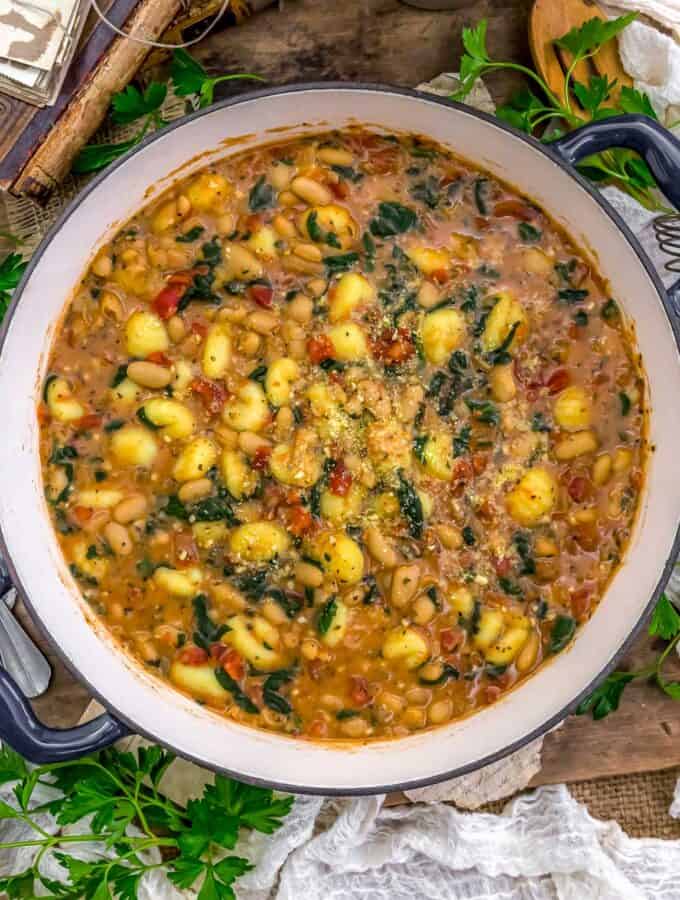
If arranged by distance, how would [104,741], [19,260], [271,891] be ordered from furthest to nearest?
[271,891]
[19,260]
[104,741]

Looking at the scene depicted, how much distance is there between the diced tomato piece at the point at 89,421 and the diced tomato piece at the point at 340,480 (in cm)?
67

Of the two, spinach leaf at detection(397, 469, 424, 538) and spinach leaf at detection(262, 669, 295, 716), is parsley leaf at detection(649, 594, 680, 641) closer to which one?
spinach leaf at detection(397, 469, 424, 538)

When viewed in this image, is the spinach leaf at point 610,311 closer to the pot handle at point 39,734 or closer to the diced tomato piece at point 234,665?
the diced tomato piece at point 234,665

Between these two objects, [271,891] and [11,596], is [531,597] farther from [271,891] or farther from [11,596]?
[11,596]

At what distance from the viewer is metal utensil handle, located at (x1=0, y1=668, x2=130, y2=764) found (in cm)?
249

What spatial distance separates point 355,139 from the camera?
2.83 m

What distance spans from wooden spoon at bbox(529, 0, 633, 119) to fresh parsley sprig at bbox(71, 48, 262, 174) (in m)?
0.85

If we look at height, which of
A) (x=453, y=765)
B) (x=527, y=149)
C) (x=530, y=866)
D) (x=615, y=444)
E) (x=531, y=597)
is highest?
(x=527, y=149)


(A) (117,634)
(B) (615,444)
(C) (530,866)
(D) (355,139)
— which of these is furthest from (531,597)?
(D) (355,139)

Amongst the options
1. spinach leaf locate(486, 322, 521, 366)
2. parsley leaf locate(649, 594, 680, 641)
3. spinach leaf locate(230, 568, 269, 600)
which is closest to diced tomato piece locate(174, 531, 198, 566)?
spinach leaf locate(230, 568, 269, 600)

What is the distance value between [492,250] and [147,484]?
115 cm

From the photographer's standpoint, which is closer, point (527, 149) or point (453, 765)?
point (527, 149)

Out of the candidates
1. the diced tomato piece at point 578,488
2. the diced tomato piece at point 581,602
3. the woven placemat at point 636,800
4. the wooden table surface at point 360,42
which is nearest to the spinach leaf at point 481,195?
the wooden table surface at point 360,42

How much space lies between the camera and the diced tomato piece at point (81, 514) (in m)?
2.82
